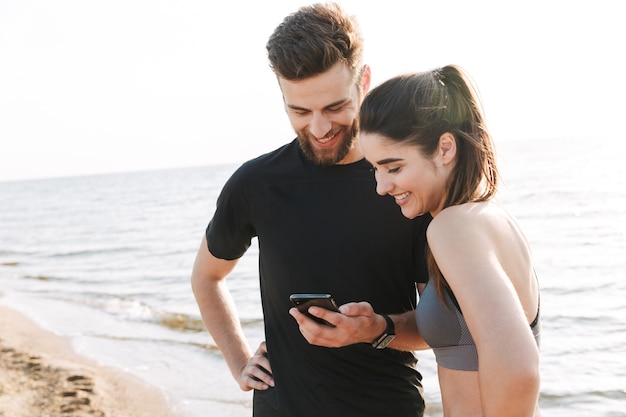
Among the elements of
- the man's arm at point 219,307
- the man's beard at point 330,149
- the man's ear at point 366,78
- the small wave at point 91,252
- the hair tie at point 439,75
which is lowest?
the small wave at point 91,252

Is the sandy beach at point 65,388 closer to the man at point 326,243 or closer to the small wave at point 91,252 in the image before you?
the man at point 326,243

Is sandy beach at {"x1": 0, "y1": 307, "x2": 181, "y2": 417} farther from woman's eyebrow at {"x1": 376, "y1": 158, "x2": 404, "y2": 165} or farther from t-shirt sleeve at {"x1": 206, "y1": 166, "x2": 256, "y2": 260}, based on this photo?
woman's eyebrow at {"x1": 376, "y1": 158, "x2": 404, "y2": 165}

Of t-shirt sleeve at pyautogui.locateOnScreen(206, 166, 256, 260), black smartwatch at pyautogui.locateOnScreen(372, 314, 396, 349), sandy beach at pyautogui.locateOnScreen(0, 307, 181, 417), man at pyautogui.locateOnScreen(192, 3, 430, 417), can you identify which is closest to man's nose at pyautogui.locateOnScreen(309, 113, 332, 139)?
man at pyautogui.locateOnScreen(192, 3, 430, 417)

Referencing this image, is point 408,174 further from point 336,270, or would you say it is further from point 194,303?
point 194,303

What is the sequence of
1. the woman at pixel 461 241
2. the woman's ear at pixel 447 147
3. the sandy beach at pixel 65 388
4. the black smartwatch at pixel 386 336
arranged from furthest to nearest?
1. the sandy beach at pixel 65 388
2. the black smartwatch at pixel 386 336
3. the woman's ear at pixel 447 147
4. the woman at pixel 461 241

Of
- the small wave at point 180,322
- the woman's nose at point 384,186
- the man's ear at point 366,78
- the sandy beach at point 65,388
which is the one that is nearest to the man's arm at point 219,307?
the man's ear at point 366,78

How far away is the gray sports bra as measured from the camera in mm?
2168

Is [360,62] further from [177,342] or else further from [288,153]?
[177,342]

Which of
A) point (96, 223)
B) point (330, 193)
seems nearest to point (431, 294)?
point (330, 193)

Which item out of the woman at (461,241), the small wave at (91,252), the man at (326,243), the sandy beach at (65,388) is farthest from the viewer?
the small wave at (91,252)

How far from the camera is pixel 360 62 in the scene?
9.74 feet

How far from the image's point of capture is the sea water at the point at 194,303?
7352 mm

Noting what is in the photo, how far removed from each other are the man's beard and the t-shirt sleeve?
1.00 ft

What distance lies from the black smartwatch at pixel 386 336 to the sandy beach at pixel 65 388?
4.47 m
